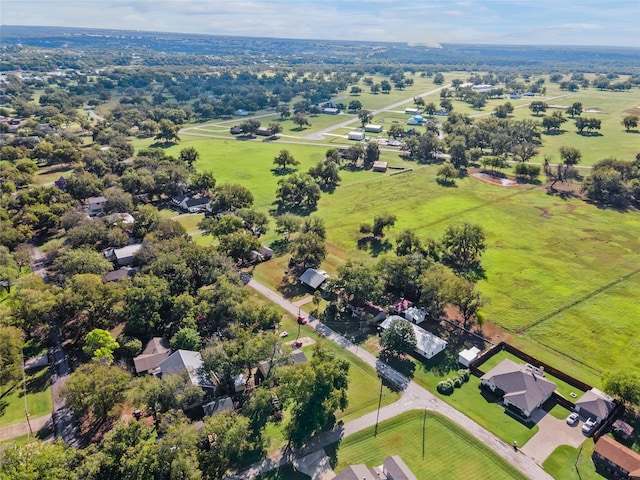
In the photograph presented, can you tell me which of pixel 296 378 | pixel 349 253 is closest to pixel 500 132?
pixel 349 253

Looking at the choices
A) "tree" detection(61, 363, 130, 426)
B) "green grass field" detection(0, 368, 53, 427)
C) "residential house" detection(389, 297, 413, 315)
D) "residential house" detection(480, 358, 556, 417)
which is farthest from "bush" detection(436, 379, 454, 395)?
"green grass field" detection(0, 368, 53, 427)

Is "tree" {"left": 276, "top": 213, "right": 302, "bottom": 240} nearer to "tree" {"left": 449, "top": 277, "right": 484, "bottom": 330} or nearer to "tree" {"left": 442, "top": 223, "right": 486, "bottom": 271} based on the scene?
"tree" {"left": 442, "top": 223, "right": 486, "bottom": 271}

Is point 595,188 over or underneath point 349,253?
over

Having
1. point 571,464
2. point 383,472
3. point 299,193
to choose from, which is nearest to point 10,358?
point 383,472

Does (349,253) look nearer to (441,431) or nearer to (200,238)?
(200,238)

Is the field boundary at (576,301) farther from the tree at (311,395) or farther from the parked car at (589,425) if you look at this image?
the tree at (311,395)

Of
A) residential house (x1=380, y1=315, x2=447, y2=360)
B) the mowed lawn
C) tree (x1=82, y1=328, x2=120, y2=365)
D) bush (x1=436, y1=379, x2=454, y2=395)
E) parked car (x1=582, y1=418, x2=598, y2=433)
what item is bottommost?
the mowed lawn

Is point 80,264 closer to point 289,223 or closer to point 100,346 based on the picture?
point 100,346
